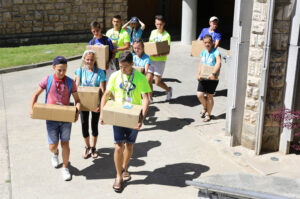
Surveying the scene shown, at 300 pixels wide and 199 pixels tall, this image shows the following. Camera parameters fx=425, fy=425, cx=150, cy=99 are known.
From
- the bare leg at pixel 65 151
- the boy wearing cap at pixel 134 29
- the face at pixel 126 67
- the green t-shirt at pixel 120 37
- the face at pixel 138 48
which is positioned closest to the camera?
the face at pixel 126 67

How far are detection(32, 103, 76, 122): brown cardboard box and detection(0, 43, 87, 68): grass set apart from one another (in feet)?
25.3

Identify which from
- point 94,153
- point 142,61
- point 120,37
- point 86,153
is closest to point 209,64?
point 142,61

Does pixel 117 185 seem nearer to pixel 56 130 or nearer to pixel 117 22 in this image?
pixel 56 130

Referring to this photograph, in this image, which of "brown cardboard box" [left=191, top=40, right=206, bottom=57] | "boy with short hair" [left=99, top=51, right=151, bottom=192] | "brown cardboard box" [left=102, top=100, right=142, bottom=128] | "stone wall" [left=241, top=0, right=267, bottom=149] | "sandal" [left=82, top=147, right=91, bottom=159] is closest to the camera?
"brown cardboard box" [left=102, top=100, right=142, bottom=128]

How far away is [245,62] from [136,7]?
45.9 ft

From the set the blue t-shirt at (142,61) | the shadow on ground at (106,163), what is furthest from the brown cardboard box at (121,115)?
the blue t-shirt at (142,61)

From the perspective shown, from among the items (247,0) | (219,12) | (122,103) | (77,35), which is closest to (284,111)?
(247,0)

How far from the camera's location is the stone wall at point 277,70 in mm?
6559

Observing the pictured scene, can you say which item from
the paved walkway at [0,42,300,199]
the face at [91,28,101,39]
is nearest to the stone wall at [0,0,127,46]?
the paved walkway at [0,42,300,199]

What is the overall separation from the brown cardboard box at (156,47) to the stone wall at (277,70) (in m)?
3.08

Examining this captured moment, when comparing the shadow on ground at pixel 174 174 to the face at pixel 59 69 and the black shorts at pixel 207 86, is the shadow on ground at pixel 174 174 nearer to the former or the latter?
the face at pixel 59 69

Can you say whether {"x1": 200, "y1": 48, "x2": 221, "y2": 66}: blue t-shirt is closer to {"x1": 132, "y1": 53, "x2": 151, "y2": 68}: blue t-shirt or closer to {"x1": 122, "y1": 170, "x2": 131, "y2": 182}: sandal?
{"x1": 132, "y1": 53, "x2": 151, "y2": 68}: blue t-shirt

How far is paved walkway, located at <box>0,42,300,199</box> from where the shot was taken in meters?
6.15

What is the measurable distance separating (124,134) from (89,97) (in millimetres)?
873
